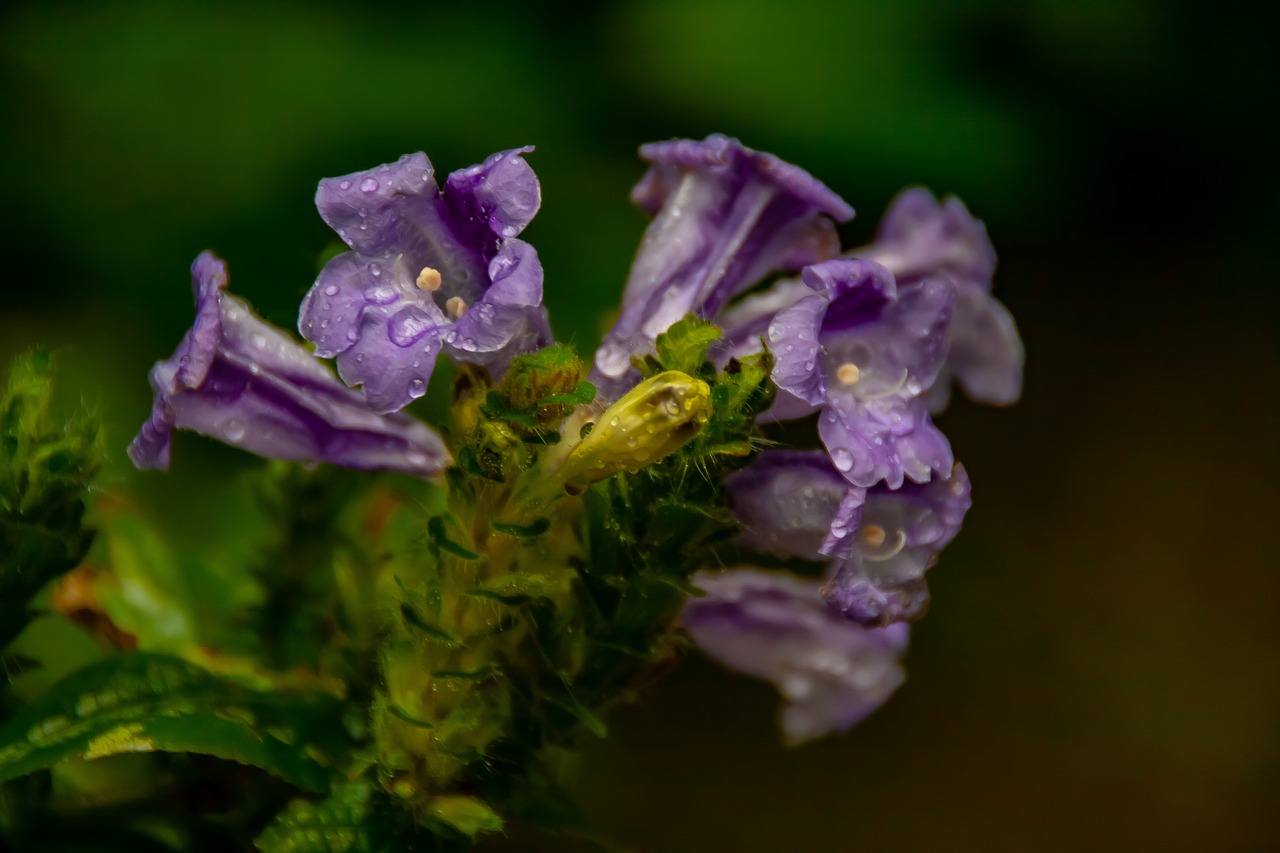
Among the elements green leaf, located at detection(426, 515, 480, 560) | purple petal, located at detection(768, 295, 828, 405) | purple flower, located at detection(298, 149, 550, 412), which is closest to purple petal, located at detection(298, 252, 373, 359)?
purple flower, located at detection(298, 149, 550, 412)

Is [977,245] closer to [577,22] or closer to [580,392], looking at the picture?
[580,392]

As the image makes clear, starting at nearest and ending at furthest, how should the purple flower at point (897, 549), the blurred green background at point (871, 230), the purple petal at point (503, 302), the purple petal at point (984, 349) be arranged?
1. the purple petal at point (503, 302)
2. the purple flower at point (897, 549)
3. the purple petal at point (984, 349)
4. the blurred green background at point (871, 230)

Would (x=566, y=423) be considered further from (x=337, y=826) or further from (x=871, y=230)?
(x=871, y=230)

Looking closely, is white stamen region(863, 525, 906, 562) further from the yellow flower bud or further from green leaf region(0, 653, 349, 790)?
green leaf region(0, 653, 349, 790)

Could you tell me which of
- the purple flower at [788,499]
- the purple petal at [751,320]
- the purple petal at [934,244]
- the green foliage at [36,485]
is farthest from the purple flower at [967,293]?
the green foliage at [36,485]

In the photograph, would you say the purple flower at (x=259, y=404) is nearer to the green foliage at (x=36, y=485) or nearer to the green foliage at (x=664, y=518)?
the green foliage at (x=36, y=485)

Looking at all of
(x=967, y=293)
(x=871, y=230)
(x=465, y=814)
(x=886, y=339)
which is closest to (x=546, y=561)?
(x=465, y=814)
